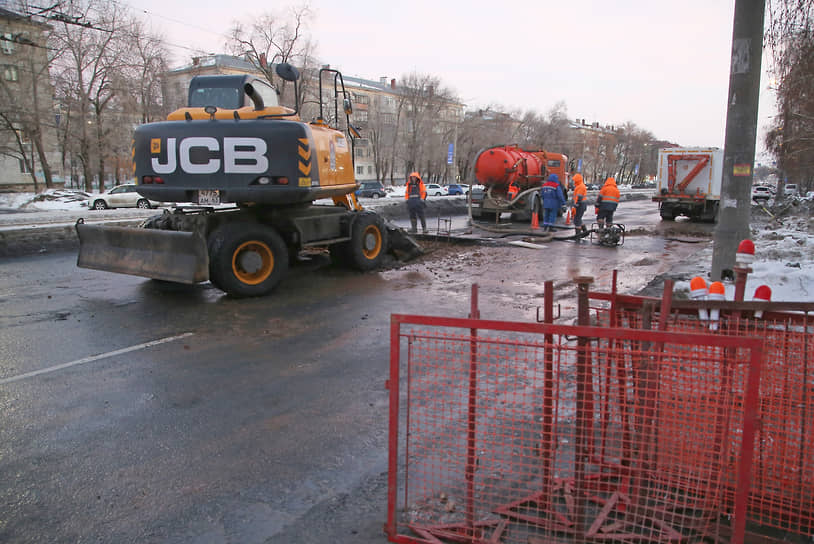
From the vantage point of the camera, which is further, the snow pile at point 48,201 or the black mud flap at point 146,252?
the snow pile at point 48,201

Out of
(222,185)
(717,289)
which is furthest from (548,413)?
(222,185)

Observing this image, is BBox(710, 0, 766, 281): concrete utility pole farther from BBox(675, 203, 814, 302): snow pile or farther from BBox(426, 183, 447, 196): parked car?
BBox(426, 183, 447, 196): parked car

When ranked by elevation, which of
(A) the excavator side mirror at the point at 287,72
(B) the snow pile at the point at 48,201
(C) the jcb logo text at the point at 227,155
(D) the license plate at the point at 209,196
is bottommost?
(B) the snow pile at the point at 48,201

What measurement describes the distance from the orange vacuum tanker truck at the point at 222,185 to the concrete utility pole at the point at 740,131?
17.9ft

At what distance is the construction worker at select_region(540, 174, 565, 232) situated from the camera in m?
16.8

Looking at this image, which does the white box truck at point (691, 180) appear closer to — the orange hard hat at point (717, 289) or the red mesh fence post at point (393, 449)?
the orange hard hat at point (717, 289)

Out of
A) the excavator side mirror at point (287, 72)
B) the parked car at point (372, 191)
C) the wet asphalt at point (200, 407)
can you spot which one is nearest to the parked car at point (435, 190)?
the parked car at point (372, 191)

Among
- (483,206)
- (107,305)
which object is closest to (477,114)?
(483,206)

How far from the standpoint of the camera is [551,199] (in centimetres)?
1697

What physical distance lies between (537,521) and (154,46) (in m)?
46.8

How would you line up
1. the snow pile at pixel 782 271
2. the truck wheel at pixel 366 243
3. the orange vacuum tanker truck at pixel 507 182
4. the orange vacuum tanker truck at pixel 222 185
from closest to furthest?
the snow pile at pixel 782 271
the orange vacuum tanker truck at pixel 222 185
the truck wheel at pixel 366 243
the orange vacuum tanker truck at pixel 507 182

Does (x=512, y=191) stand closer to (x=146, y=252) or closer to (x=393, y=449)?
(x=146, y=252)

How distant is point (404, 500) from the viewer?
10.4ft

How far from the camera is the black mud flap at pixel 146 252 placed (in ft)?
25.5
